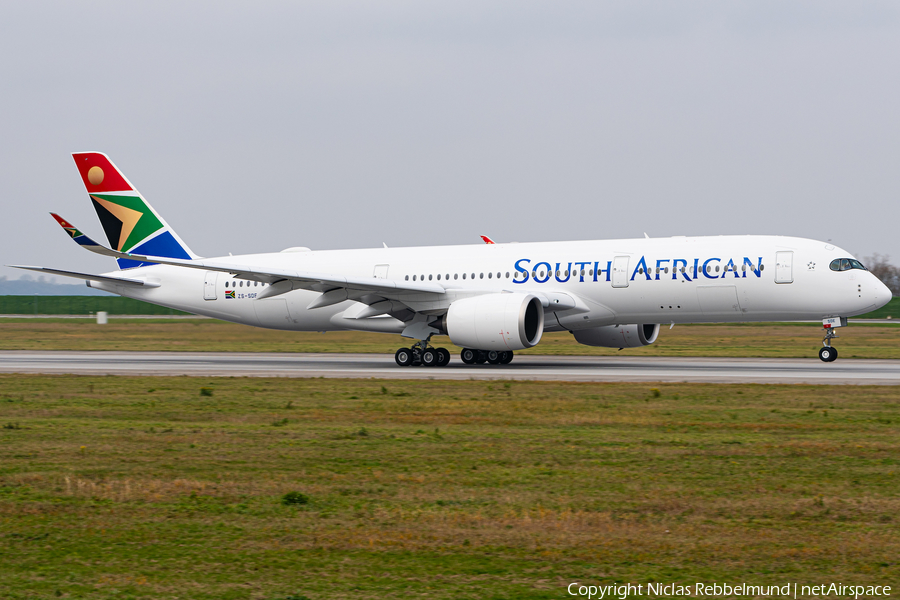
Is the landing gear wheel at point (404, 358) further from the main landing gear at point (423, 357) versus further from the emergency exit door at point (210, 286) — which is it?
the emergency exit door at point (210, 286)

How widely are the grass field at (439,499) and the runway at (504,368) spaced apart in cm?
625

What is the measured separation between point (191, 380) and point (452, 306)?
7.76 m

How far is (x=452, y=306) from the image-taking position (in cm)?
2561

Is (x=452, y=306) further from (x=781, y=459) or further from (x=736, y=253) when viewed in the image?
(x=781, y=459)

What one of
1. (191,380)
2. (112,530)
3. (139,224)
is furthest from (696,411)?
(139,224)

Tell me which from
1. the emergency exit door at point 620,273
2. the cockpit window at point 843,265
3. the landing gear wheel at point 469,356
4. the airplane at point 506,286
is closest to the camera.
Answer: the cockpit window at point 843,265

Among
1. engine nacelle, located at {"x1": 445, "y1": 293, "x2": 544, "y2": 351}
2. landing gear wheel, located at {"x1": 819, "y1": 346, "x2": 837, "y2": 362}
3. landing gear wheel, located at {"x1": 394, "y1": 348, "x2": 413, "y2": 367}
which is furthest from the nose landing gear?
landing gear wheel, located at {"x1": 394, "y1": 348, "x2": 413, "y2": 367}

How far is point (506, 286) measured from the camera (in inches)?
1076

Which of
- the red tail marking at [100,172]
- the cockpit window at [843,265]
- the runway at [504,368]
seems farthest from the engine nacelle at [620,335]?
the red tail marking at [100,172]

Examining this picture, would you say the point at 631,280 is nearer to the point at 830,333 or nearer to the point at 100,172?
the point at 830,333

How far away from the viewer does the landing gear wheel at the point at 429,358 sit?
27.0m

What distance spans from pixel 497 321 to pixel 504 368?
2053 millimetres

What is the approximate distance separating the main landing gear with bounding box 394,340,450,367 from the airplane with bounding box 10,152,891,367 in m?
0.03

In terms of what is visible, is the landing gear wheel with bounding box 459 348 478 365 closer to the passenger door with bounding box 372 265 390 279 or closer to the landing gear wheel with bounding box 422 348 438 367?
the landing gear wheel with bounding box 422 348 438 367
